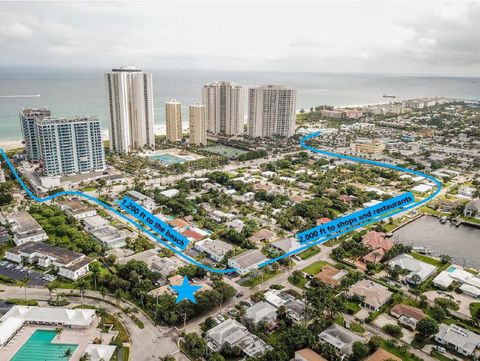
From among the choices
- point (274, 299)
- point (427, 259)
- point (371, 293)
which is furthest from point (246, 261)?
point (427, 259)

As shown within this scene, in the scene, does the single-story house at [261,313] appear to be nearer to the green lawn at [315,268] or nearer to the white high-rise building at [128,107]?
the green lawn at [315,268]

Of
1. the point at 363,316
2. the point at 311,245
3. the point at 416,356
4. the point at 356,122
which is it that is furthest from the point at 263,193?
the point at 356,122

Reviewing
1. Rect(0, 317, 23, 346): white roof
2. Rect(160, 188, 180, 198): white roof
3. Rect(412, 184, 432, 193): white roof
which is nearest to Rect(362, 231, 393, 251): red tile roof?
Rect(412, 184, 432, 193): white roof

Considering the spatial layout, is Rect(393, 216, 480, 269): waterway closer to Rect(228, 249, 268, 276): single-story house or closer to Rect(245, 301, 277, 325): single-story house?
Rect(228, 249, 268, 276): single-story house

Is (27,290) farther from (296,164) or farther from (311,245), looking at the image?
(296,164)

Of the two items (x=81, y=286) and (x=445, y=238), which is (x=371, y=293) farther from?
(x=81, y=286)
